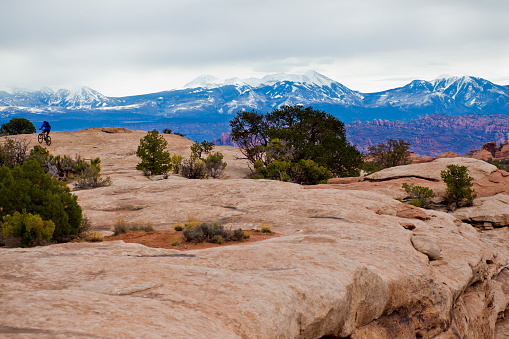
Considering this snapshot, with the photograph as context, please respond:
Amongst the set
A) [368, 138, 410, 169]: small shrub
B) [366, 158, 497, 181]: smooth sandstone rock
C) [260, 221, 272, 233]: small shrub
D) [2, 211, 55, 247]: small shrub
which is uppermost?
[2, 211, 55, 247]: small shrub

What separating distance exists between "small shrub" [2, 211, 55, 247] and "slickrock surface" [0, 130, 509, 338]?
1.69m

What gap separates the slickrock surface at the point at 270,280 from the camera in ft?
16.0

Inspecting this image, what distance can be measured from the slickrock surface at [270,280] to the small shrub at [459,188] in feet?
21.0

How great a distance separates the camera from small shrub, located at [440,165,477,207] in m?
22.6

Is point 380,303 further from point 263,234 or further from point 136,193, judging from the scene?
point 136,193

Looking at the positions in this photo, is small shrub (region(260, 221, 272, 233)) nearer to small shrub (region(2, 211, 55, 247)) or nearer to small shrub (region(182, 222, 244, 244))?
small shrub (region(182, 222, 244, 244))

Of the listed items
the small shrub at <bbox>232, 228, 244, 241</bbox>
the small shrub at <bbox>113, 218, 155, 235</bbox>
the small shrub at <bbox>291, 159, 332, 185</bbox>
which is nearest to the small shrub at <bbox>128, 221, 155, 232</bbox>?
the small shrub at <bbox>113, 218, 155, 235</bbox>

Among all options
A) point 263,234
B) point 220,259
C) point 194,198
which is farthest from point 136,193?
point 220,259

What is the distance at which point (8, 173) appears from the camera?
1152cm

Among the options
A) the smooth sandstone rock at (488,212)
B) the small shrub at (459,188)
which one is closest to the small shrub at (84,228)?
the smooth sandstone rock at (488,212)

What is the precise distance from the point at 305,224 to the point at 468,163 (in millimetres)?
21358

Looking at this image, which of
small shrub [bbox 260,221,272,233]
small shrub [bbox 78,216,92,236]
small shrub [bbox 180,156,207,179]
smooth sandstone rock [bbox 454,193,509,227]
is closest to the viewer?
small shrub [bbox 78,216,92,236]

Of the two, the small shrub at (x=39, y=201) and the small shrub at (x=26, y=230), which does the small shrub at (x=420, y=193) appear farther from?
the small shrub at (x=26, y=230)

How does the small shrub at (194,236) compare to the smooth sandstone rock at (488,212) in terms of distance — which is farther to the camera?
the smooth sandstone rock at (488,212)
